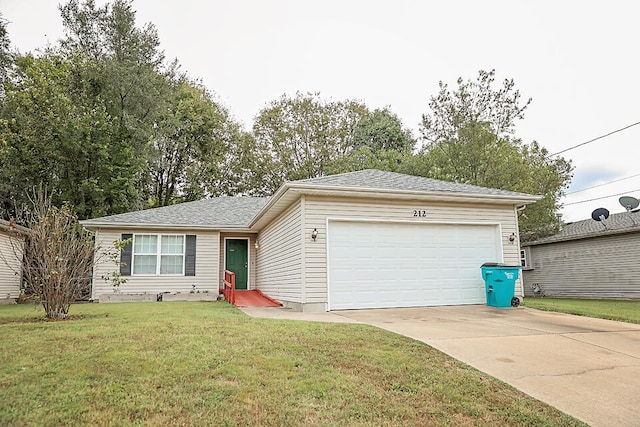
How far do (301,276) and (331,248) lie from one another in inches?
35.0

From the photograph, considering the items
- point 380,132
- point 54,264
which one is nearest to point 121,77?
point 54,264

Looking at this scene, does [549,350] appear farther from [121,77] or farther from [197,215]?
[121,77]

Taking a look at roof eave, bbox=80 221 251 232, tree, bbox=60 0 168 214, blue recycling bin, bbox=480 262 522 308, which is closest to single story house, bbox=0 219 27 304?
roof eave, bbox=80 221 251 232

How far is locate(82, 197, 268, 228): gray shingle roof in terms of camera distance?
567 inches

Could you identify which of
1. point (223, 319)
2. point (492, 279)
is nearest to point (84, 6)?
point (223, 319)

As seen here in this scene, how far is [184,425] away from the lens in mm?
3064

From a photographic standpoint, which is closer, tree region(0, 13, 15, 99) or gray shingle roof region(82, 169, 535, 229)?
gray shingle roof region(82, 169, 535, 229)

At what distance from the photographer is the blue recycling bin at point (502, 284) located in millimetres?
9688

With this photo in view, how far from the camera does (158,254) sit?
14445 mm

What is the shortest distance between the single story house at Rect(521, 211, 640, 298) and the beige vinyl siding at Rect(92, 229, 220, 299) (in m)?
14.6

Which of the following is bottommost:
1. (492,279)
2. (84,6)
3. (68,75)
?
(492,279)

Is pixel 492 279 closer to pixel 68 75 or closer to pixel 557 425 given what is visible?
pixel 557 425

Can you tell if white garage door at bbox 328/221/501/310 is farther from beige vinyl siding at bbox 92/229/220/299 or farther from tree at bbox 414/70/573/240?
tree at bbox 414/70/573/240

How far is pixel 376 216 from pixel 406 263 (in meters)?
1.29
